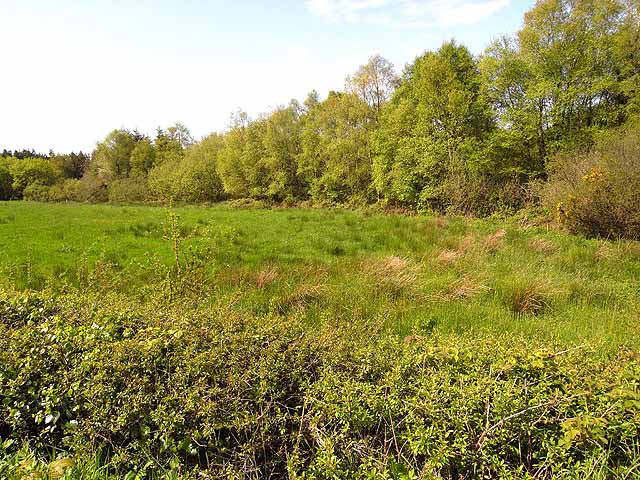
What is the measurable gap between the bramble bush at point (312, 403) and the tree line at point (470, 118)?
18.6m

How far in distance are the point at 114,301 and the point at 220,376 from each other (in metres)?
2.21

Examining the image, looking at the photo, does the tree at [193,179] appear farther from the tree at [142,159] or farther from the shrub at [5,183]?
the shrub at [5,183]

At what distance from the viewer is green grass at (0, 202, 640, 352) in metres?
4.81

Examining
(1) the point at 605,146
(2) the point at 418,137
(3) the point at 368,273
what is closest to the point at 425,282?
(3) the point at 368,273

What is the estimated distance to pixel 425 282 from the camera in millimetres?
6297

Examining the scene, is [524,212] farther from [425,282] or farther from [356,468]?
[356,468]

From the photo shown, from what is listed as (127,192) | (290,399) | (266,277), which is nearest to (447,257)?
(266,277)

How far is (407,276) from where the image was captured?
6336 millimetres

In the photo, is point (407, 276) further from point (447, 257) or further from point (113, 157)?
point (113, 157)

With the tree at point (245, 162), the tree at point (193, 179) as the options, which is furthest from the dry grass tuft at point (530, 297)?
the tree at point (193, 179)

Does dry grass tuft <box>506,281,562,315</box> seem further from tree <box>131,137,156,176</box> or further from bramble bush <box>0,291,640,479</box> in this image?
tree <box>131,137,156,176</box>

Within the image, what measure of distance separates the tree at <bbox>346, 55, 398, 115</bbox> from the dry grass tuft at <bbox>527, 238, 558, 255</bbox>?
2527 centimetres

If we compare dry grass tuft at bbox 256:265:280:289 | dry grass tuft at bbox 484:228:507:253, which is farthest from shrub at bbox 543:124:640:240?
dry grass tuft at bbox 256:265:280:289

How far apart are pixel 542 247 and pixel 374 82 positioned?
26.9 m
